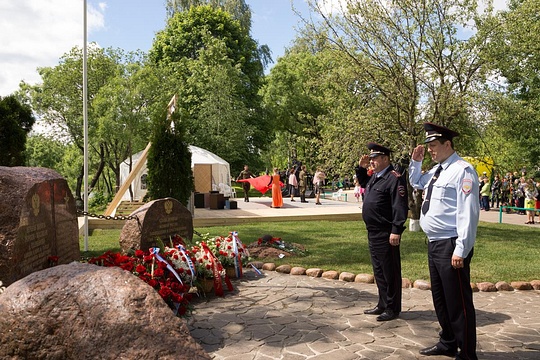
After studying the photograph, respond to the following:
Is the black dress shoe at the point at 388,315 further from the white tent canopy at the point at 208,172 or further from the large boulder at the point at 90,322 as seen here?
the white tent canopy at the point at 208,172

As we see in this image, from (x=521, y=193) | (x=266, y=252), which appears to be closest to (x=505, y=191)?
(x=521, y=193)

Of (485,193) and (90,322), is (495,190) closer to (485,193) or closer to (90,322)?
(485,193)

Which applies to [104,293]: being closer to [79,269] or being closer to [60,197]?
[79,269]

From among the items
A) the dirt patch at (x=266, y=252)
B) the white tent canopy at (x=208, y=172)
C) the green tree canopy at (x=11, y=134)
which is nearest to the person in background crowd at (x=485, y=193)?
A: the white tent canopy at (x=208, y=172)

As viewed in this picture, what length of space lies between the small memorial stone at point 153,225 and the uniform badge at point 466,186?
17.8ft

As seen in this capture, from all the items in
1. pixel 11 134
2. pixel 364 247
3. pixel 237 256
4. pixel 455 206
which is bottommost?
pixel 364 247

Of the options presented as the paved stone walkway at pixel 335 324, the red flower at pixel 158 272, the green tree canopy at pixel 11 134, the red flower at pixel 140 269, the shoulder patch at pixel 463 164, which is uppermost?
the green tree canopy at pixel 11 134

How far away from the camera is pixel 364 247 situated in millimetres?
11672

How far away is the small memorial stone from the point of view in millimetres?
8281

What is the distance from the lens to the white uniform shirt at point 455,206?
4332 mm

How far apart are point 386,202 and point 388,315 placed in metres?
1.38

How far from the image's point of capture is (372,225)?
612 cm

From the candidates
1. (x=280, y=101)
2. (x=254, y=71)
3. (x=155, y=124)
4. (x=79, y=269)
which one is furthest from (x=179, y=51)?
(x=79, y=269)

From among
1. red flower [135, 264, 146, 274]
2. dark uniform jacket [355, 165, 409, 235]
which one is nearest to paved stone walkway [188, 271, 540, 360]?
red flower [135, 264, 146, 274]
